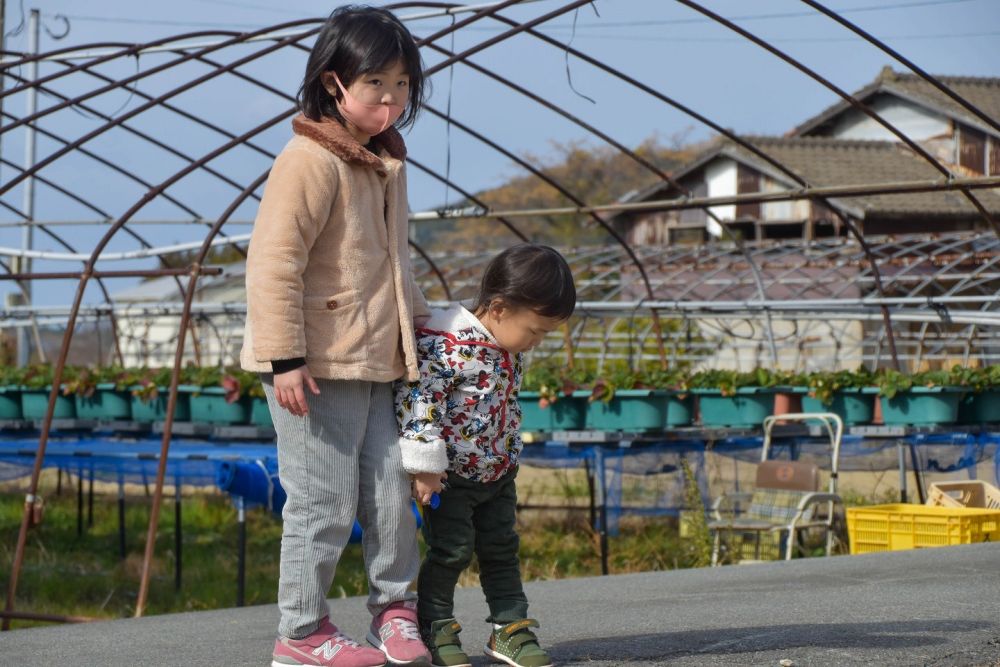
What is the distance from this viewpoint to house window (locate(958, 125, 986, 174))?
21156mm

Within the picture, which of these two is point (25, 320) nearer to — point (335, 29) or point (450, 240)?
point (335, 29)

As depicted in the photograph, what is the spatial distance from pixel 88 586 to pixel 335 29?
5317mm

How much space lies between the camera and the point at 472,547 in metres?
2.90

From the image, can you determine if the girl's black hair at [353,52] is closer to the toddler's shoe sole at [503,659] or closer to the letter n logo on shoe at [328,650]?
the letter n logo on shoe at [328,650]

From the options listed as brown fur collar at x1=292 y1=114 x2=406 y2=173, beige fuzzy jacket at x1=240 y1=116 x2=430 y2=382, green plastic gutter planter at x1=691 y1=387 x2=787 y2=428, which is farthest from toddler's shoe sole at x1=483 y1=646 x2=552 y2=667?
green plastic gutter planter at x1=691 y1=387 x2=787 y2=428

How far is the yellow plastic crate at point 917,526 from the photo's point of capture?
245 inches

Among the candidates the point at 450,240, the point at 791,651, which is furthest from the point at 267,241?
the point at 450,240

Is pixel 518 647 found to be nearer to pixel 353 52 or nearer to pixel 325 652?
pixel 325 652

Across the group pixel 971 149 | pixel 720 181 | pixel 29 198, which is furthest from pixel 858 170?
pixel 29 198

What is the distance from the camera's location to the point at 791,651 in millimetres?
3049

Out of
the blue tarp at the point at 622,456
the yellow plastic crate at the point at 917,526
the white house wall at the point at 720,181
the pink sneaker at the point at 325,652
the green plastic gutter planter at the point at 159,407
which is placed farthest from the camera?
the white house wall at the point at 720,181

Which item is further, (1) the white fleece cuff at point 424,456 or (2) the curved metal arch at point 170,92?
(2) the curved metal arch at point 170,92

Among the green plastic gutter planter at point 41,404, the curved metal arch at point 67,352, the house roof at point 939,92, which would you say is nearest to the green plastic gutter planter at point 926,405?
the curved metal arch at point 67,352

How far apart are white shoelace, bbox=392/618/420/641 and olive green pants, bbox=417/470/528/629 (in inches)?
4.3
